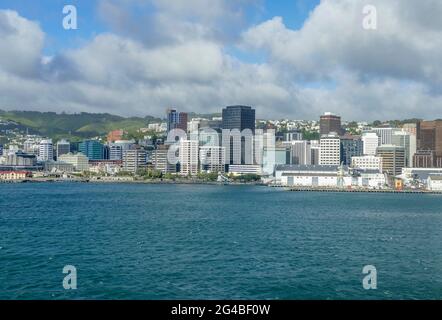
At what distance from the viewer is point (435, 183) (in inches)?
1555

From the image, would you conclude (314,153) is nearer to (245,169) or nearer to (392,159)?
(245,169)

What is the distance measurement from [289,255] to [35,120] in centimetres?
10643

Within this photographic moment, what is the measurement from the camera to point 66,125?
108 metres

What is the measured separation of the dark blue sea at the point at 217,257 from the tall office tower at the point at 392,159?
36490 millimetres

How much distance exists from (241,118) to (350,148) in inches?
552

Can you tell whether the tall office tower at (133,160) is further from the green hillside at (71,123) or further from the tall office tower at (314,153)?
the green hillside at (71,123)

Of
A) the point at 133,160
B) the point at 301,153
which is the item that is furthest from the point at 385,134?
the point at 133,160

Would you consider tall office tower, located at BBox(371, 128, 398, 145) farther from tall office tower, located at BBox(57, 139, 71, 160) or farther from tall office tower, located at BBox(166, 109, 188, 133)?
tall office tower, located at BBox(57, 139, 71, 160)

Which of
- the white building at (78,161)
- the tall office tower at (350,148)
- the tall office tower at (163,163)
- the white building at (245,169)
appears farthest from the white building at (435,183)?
the white building at (78,161)

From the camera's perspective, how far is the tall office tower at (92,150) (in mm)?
71438

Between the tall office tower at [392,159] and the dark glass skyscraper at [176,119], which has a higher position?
the dark glass skyscraper at [176,119]

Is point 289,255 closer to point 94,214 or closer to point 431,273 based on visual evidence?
point 431,273

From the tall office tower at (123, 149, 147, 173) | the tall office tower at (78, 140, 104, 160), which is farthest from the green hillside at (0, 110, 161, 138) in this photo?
the tall office tower at (123, 149, 147, 173)
